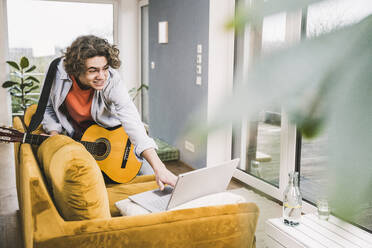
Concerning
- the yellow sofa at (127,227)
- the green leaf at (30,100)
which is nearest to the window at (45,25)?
the green leaf at (30,100)

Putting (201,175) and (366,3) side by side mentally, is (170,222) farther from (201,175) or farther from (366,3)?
(366,3)

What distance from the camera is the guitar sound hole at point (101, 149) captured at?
221 cm

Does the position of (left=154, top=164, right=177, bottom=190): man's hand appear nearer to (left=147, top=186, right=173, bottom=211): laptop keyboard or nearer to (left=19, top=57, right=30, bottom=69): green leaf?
(left=147, top=186, right=173, bottom=211): laptop keyboard

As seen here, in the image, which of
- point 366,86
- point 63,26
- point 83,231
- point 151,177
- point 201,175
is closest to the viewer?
point 366,86

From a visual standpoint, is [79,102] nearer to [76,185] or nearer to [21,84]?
[76,185]

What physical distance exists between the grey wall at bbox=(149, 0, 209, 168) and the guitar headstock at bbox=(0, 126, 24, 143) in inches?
73.0

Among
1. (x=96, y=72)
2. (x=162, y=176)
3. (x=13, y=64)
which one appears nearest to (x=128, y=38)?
(x=13, y=64)

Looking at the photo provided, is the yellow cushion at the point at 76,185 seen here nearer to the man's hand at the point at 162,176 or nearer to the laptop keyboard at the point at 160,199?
the laptop keyboard at the point at 160,199

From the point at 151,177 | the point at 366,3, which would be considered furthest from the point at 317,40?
the point at 151,177

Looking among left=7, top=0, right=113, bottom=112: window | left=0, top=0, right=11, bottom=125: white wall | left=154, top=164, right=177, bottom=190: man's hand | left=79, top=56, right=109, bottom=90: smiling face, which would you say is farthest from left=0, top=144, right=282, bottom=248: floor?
left=7, top=0, right=113, bottom=112: window

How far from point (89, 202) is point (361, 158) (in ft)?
3.67

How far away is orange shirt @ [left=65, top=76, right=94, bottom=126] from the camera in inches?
82.8

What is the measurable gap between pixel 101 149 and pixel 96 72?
20.3 inches

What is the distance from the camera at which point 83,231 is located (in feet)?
3.63
